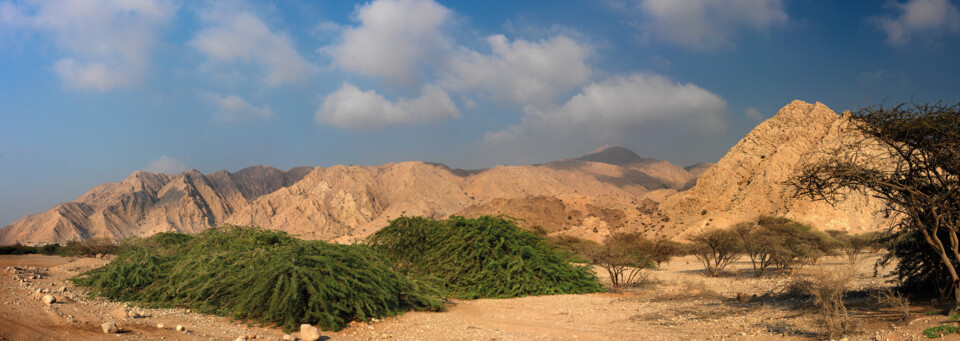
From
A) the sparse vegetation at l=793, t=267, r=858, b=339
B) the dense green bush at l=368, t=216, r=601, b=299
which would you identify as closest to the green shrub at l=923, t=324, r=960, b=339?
the sparse vegetation at l=793, t=267, r=858, b=339

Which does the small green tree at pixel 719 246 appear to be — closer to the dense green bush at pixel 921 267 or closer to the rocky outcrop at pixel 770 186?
the dense green bush at pixel 921 267

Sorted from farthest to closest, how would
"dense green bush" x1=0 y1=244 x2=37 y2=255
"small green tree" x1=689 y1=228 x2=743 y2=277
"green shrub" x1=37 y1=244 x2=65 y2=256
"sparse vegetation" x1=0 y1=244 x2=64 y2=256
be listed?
1. "green shrub" x1=37 y1=244 x2=65 y2=256
2. "sparse vegetation" x1=0 y1=244 x2=64 y2=256
3. "dense green bush" x1=0 y1=244 x2=37 y2=255
4. "small green tree" x1=689 y1=228 x2=743 y2=277

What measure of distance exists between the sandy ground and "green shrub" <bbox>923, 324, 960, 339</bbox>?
0.12 metres

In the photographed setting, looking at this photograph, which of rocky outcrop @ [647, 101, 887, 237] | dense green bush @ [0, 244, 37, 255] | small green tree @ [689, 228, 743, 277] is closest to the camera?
small green tree @ [689, 228, 743, 277]

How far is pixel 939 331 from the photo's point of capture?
6906 millimetres

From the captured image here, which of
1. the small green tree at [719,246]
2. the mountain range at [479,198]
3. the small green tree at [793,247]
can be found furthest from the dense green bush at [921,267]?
the mountain range at [479,198]

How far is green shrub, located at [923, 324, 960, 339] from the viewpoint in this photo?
6801 millimetres

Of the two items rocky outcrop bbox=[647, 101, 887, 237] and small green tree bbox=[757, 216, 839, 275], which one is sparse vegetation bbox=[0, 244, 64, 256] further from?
rocky outcrop bbox=[647, 101, 887, 237]

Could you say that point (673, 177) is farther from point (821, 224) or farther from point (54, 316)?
point (54, 316)

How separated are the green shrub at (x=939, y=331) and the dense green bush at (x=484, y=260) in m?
10.3

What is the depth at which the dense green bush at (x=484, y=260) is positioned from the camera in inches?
628

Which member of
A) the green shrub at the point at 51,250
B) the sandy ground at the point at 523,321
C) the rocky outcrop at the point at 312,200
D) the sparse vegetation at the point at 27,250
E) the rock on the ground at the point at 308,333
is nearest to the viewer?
the sandy ground at the point at 523,321

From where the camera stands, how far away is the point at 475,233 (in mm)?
16906

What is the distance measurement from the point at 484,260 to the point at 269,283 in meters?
8.24
